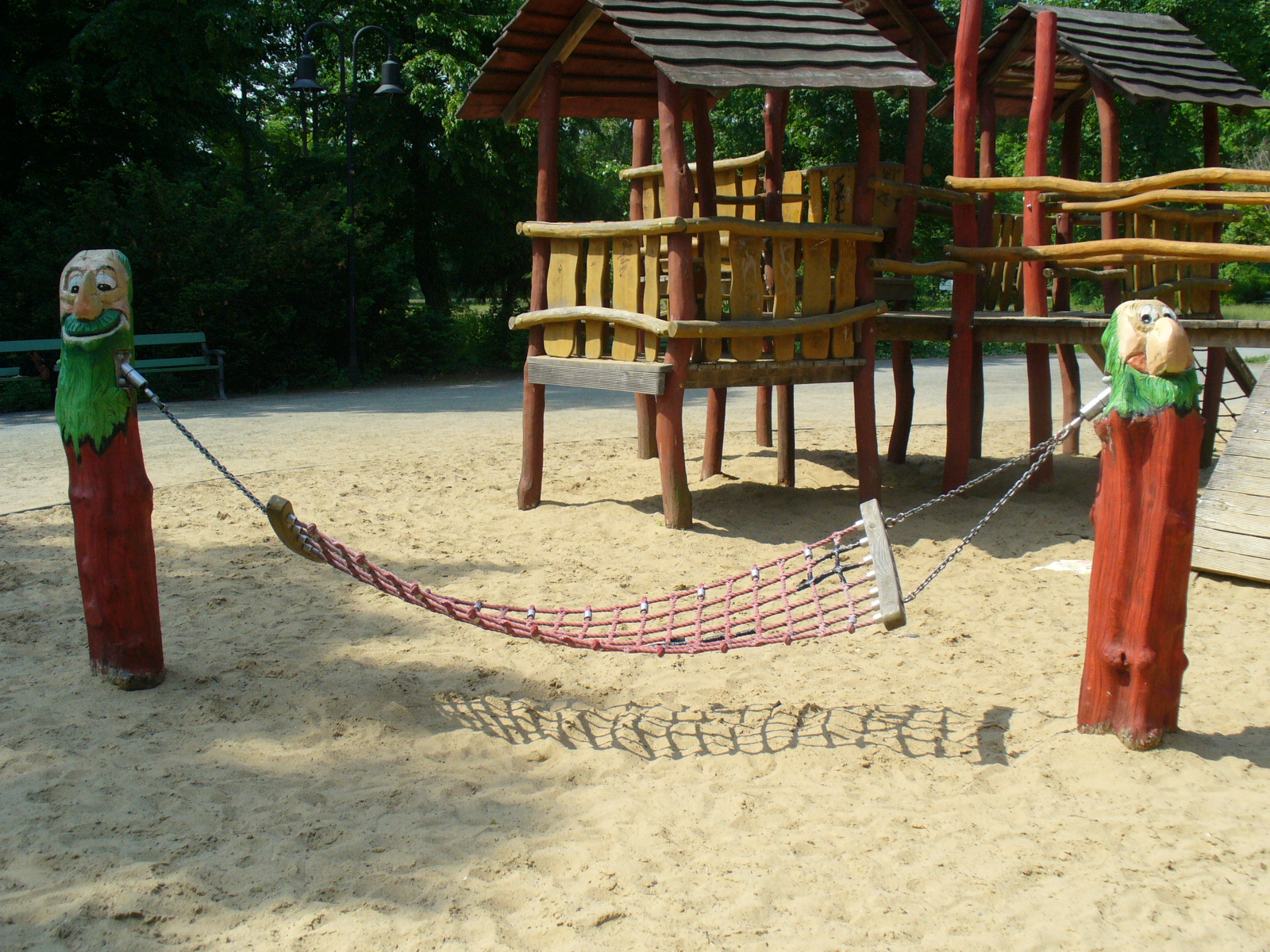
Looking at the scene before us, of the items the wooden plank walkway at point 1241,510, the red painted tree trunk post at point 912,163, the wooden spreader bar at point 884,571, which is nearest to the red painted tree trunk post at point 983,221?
the red painted tree trunk post at point 912,163

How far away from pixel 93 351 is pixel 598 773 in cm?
232

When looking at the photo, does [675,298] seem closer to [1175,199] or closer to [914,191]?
[914,191]

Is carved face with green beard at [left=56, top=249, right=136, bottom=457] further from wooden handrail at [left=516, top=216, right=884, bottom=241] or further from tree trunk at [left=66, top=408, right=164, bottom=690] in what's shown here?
wooden handrail at [left=516, top=216, right=884, bottom=241]

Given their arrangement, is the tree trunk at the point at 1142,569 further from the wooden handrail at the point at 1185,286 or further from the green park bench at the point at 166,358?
the green park bench at the point at 166,358

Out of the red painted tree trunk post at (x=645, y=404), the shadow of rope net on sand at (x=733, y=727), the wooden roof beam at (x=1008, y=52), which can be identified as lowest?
the shadow of rope net on sand at (x=733, y=727)

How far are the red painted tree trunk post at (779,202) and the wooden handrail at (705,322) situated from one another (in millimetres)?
856

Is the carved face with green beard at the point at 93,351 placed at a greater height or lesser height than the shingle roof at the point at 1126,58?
lesser

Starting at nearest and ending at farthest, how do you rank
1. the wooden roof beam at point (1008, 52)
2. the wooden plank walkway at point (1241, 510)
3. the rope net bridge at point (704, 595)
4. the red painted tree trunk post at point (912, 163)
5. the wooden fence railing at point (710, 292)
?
the rope net bridge at point (704, 595) < the wooden plank walkway at point (1241, 510) < the wooden fence railing at point (710, 292) < the red painted tree trunk post at point (912, 163) < the wooden roof beam at point (1008, 52)

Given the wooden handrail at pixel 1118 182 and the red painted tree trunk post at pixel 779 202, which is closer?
the wooden handrail at pixel 1118 182

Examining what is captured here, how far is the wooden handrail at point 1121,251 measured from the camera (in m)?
5.69

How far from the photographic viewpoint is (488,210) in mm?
17484

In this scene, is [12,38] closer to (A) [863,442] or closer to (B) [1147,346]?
(A) [863,442]

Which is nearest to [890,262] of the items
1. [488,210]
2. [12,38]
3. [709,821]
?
[709,821]

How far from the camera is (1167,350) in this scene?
327cm
